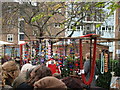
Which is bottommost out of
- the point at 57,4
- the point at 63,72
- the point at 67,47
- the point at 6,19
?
the point at 63,72

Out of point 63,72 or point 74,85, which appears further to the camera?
point 63,72

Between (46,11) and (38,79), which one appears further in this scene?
(46,11)

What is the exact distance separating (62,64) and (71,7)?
506 centimetres

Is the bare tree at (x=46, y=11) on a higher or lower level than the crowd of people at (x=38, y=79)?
higher

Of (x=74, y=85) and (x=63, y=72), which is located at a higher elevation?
(x=74, y=85)

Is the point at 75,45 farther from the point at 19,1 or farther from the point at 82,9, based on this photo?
the point at 19,1

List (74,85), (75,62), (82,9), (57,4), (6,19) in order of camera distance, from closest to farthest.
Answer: (74,85)
(75,62)
(82,9)
(57,4)
(6,19)

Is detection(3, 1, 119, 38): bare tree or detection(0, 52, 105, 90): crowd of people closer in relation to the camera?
detection(0, 52, 105, 90): crowd of people

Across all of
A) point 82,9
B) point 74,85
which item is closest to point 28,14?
point 82,9

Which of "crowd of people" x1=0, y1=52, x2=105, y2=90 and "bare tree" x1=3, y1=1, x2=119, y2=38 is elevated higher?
"bare tree" x1=3, y1=1, x2=119, y2=38

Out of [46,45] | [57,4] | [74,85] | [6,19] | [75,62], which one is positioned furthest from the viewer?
[6,19]

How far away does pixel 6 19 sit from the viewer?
9.66m

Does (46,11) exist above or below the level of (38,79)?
above

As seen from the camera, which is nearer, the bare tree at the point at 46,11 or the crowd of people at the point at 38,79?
the crowd of people at the point at 38,79
